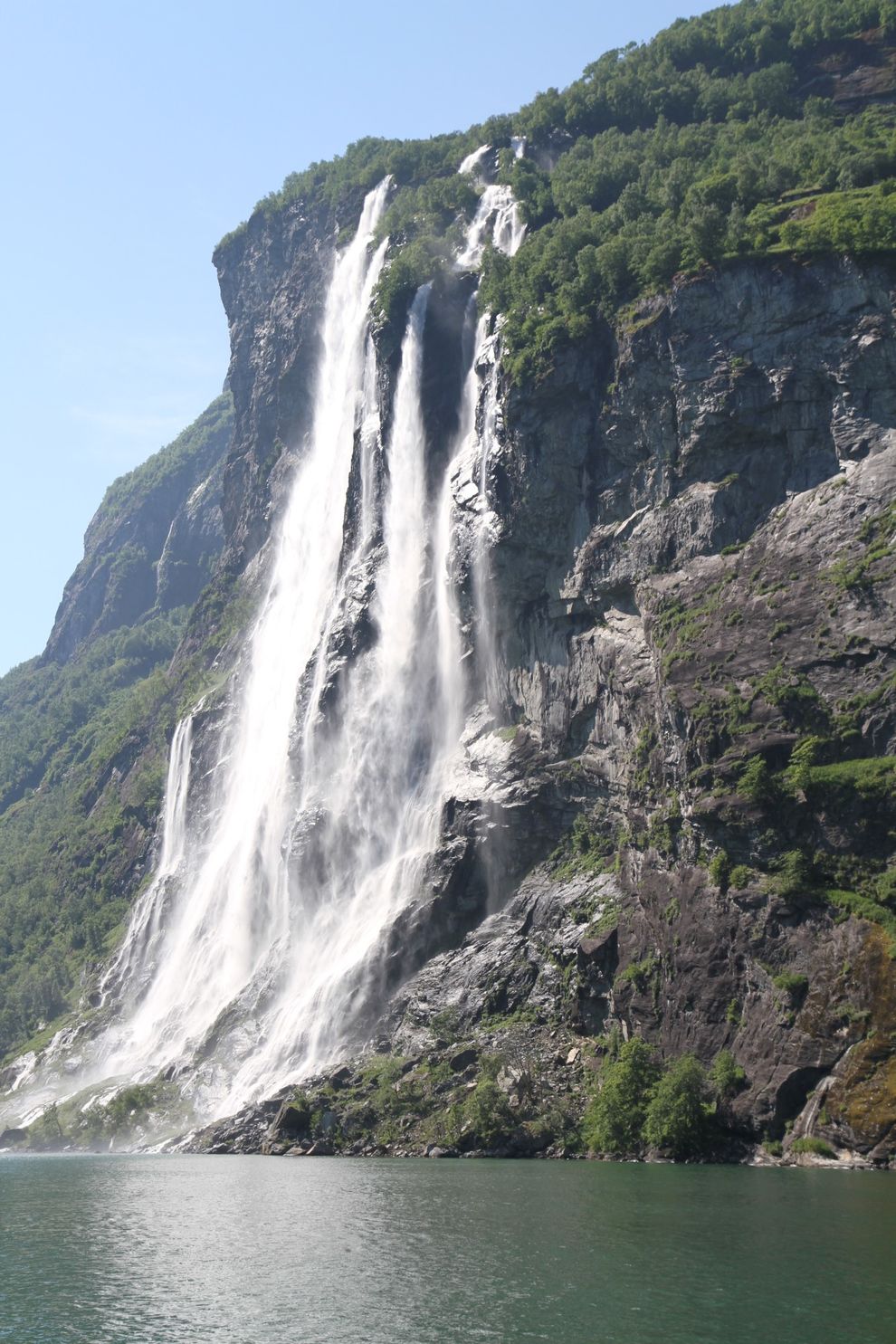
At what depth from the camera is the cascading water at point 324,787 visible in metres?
88.2

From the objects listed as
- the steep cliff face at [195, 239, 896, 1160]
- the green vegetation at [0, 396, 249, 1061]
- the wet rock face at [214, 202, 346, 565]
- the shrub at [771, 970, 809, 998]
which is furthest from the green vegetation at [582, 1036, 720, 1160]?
the wet rock face at [214, 202, 346, 565]

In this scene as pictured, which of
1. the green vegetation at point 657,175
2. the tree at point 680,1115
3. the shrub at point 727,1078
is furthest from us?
the green vegetation at point 657,175

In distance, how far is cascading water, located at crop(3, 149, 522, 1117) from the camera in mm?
88188

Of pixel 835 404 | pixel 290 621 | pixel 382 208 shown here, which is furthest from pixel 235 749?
pixel 835 404

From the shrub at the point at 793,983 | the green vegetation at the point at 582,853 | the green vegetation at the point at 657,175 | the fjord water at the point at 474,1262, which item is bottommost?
the fjord water at the point at 474,1262

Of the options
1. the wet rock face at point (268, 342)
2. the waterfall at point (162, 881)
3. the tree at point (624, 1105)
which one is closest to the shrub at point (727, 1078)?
the tree at point (624, 1105)

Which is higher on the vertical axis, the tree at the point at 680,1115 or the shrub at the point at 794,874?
the shrub at the point at 794,874

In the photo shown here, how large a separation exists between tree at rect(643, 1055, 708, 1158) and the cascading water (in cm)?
2860

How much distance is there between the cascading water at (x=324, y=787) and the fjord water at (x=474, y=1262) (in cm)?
3404

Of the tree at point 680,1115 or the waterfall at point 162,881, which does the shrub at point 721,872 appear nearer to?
the tree at point 680,1115

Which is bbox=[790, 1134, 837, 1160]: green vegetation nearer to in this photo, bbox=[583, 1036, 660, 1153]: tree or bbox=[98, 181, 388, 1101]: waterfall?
bbox=[583, 1036, 660, 1153]: tree

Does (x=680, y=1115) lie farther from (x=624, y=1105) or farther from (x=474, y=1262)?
(x=474, y=1262)

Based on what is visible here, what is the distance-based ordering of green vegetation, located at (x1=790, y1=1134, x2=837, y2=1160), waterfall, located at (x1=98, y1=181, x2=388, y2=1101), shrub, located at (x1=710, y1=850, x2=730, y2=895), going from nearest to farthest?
green vegetation, located at (x1=790, y1=1134, x2=837, y2=1160)
shrub, located at (x1=710, y1=850, x2=730, y2=895)
waterfall, located at (x1=98, y1=181, x2=388, y2=1101)

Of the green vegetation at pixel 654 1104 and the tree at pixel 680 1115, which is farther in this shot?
the green vegetation at pixel 654 1104
